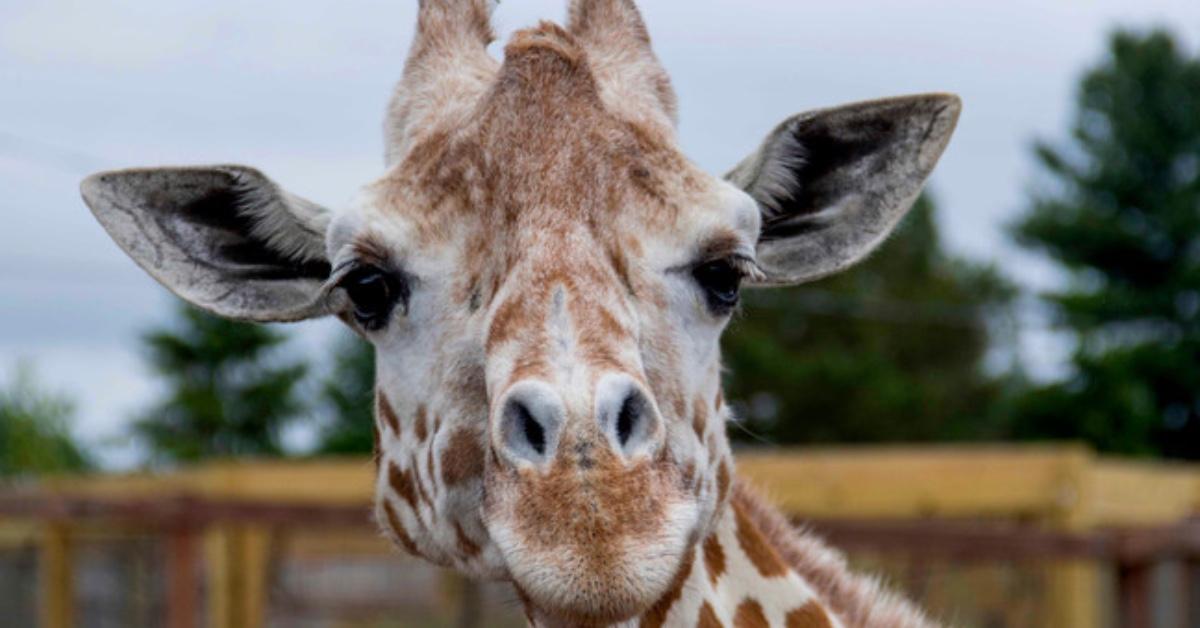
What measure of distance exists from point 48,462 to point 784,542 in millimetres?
31904

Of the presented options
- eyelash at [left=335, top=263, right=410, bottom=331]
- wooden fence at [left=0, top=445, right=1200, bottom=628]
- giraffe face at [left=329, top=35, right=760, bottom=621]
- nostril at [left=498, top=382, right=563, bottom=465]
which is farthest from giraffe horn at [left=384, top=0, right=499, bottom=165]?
wooden fence at [left=0, top=445, right=1200, bottom=628]

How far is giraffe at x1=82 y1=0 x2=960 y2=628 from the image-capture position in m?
3.06

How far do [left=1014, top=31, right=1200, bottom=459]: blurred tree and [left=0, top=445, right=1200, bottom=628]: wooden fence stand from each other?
79.4ft

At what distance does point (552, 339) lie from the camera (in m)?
3.18

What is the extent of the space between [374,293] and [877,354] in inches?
1897

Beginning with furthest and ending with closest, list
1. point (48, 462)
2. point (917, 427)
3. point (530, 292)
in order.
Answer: point (917, 427) → point (48, 462) → point (530, 292)

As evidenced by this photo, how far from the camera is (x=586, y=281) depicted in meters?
3.28

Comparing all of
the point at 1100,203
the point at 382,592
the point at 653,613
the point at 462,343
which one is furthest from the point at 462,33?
the point at 1100,203

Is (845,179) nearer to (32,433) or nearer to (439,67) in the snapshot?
(439,67)

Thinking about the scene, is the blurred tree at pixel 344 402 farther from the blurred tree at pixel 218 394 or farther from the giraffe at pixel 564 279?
the giraffe at pixel 564 279

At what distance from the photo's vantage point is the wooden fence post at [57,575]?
1288cm

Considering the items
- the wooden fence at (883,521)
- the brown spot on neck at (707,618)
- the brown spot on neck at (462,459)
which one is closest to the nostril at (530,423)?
the brown spot on neck at (462,459)

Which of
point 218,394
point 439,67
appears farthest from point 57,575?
point 218,394

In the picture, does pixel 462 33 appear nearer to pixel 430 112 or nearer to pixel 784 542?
pixel 430 112
